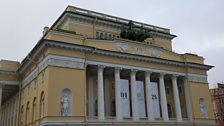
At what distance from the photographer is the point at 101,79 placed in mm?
25922

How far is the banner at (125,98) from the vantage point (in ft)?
86.5

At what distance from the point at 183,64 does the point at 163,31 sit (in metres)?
7.77

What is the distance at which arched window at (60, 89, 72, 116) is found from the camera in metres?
22.7

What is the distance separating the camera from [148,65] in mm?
29344

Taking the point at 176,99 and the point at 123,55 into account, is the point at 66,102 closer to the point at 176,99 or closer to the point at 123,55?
the point at 123,55

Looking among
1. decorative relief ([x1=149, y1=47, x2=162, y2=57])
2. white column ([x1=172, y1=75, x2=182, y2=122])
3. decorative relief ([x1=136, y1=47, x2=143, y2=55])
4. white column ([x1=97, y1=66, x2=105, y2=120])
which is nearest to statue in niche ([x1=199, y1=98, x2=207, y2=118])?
white column ([x1=172, y1=75, x2=182, y2=122])

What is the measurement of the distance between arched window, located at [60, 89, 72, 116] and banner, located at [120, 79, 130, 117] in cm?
573

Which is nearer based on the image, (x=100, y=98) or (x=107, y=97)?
(x=100, y=98)

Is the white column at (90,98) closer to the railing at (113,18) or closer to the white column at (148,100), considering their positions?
the white column at (148,100)

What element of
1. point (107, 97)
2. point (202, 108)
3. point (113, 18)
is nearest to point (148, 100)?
point (107, 97)

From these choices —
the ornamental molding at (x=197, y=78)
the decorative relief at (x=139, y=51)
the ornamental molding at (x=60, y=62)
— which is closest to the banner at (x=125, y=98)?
the decorative relief at (x=139, y=51)

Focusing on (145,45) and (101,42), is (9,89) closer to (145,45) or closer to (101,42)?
(101,42)

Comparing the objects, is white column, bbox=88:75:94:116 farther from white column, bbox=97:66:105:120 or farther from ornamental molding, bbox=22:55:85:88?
ornamental molding, bbox=22:55:85:88

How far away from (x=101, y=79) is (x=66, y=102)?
4442mm
